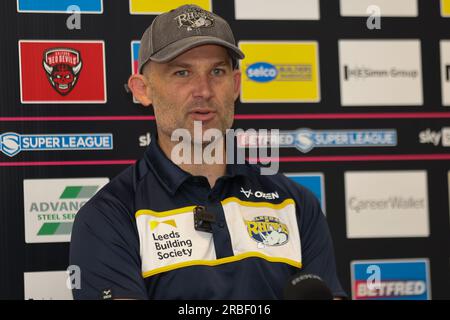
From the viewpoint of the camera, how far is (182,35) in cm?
216

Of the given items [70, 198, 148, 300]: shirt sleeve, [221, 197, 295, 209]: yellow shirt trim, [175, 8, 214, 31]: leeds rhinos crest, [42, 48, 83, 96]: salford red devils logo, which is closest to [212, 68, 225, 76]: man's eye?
[175, 8, 214, 31]: leeds rhinos crest

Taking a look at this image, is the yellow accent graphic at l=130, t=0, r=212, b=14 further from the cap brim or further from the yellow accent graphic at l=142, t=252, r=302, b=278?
the yellow accent graphic at l=142, t=252, r=302, b=278

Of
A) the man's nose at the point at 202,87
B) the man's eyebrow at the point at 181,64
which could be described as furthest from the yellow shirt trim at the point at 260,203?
the man's eyebrow at the point at 181,64

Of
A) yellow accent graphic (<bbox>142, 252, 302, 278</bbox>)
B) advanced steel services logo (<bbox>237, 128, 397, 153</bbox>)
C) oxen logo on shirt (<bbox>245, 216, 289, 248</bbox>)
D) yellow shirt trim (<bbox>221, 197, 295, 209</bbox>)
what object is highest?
advanced steel services logo (<bbox>237, 128, 397, 153</bbox>)

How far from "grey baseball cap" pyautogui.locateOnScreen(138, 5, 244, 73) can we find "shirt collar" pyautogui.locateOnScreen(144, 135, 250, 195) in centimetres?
30

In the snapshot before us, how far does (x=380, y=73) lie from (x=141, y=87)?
1194 mm

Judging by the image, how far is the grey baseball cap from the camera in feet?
7.02

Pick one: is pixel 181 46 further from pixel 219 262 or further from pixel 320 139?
pixel 320 139

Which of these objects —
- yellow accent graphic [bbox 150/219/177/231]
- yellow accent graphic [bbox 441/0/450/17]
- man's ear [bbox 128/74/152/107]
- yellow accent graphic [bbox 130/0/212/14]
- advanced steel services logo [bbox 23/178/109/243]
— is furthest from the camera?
yellow accent graphic [bbox 441/0/450/17]

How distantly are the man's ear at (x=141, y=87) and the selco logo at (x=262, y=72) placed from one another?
71cm

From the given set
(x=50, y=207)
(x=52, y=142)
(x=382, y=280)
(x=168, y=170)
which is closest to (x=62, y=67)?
(x=52, y=142)

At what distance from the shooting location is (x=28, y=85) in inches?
109
